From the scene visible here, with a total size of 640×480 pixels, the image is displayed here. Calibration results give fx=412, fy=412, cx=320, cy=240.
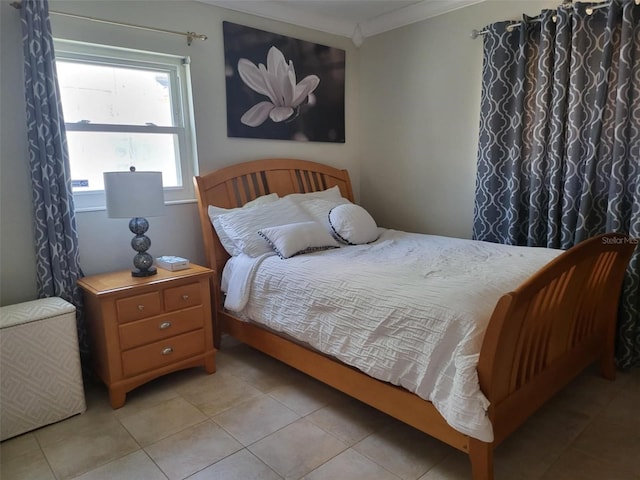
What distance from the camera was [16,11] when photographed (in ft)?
7.23

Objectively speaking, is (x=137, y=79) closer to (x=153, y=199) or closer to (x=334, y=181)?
(x=153, y=199)

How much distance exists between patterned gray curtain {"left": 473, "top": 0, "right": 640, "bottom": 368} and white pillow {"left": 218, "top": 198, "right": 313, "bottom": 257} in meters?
1.43

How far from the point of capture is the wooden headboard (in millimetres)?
2900

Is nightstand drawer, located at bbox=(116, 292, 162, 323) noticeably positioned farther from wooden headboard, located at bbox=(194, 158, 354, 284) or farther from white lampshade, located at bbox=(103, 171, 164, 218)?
wooden headboard, located at bbox=(194, 158, 354, 284)

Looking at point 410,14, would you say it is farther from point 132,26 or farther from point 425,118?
point 132,26

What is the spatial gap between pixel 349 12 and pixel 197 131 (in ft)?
5.53

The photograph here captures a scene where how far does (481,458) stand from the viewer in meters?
1.52

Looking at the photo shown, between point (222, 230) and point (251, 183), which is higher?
point (251, 183)

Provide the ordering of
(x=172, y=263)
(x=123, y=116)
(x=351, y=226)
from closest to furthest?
(x=172, y=263) → (x=123, y=116) → (x=351, y=226)

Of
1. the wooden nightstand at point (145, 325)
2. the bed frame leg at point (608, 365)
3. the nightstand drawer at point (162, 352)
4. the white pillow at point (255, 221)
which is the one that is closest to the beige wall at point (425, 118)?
the white pillow at point (255, 221)

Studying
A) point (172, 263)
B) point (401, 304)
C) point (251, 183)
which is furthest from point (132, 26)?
point (401, 304)

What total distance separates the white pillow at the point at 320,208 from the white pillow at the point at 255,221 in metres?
0.07

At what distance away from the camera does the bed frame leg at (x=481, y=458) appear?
1515 mm

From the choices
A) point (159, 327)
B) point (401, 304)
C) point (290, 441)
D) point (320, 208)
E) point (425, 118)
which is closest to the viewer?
point (401, 304)
